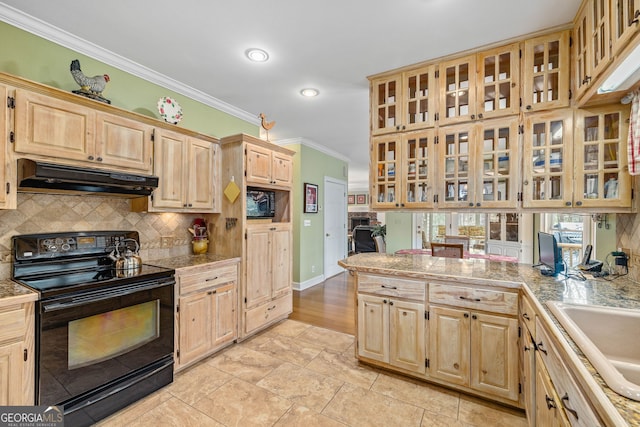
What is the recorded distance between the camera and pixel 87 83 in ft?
6.88

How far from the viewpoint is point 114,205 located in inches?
97.1

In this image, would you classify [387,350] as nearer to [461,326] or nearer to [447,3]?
[461,326]

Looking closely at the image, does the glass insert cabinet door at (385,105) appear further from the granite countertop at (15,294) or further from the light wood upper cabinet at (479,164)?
the granite countertop at (15,294)

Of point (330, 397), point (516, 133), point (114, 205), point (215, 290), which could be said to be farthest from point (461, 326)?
point (114, 205)

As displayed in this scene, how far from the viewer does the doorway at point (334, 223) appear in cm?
579

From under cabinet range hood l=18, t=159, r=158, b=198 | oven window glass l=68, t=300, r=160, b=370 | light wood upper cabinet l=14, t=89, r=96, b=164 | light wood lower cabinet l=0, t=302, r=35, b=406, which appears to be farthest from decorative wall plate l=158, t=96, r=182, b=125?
light wood lower cabinet l=0, t=302, r=35, b=406

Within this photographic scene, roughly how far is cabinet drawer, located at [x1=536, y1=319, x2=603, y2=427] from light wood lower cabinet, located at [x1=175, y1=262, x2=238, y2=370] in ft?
8.10

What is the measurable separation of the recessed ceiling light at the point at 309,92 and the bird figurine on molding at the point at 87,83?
179 centimetres

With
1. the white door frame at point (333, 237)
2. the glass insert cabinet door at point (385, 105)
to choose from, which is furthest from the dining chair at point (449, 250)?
the white door frame at point (333, 237)

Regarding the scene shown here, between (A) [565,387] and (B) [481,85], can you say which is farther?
(B) [481,85]

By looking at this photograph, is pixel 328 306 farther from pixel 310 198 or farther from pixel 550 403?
pixel 550 403

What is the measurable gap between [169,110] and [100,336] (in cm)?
201

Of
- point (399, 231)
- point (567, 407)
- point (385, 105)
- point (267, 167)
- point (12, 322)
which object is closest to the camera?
point (567, 407)

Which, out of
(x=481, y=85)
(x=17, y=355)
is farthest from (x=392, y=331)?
(x=17, y=355)
